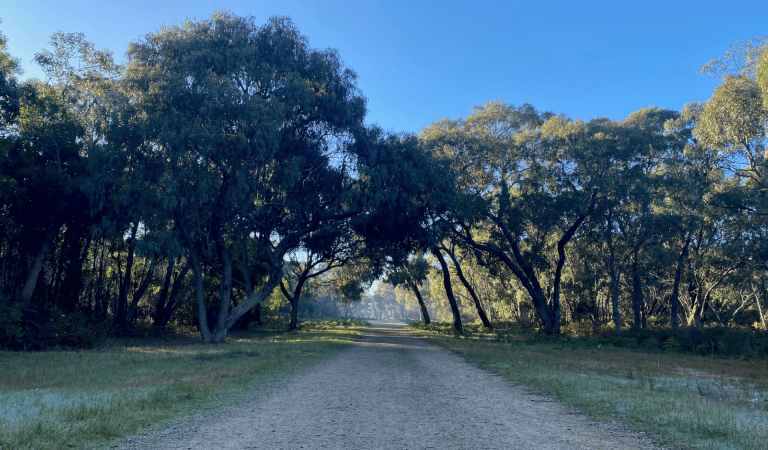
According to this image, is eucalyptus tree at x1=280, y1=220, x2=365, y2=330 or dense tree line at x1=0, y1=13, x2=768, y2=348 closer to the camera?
dense tree line at x1=0, y1=13, x2=768, y2=348

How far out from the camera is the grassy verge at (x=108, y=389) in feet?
17.9

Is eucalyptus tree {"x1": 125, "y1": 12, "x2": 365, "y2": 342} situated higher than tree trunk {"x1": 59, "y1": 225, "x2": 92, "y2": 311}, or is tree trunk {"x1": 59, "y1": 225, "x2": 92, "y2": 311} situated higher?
eucalyptus tree {"x1": 125, "y1": 12, "x2": 365, "y2": 342}

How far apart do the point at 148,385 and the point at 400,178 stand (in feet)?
45.9

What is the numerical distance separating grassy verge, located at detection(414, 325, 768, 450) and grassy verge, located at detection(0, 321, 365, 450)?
242 inches

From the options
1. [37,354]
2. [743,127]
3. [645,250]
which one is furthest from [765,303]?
[37,354]

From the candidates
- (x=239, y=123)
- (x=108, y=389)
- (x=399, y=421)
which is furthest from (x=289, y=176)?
(x=399, y=421)

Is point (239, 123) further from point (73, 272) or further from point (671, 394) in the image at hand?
point (671, 394)

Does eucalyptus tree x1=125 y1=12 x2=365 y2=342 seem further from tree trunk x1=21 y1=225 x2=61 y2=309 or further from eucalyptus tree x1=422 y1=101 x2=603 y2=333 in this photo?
eucalyptus tree x1=422 y1=101 x2=603 y2=333

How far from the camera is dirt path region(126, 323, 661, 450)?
532 cm

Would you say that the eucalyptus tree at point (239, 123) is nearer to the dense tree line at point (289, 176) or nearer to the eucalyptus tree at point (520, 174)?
the dense tree line at point (289, 176)

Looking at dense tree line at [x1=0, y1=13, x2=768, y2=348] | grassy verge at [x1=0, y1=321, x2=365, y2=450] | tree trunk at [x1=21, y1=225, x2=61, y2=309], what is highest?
dense tree line at [x1=0, y1=13, x2=768, y2=348]

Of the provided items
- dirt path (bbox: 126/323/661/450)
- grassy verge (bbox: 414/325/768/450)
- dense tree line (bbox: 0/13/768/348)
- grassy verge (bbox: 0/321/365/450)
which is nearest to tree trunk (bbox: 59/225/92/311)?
dense tree line (bbox: 0/13/768/348)

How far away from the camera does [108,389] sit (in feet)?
28.6

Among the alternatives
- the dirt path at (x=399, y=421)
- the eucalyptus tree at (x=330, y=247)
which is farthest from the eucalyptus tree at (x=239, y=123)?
the dirt path at (x=399, y=421)
